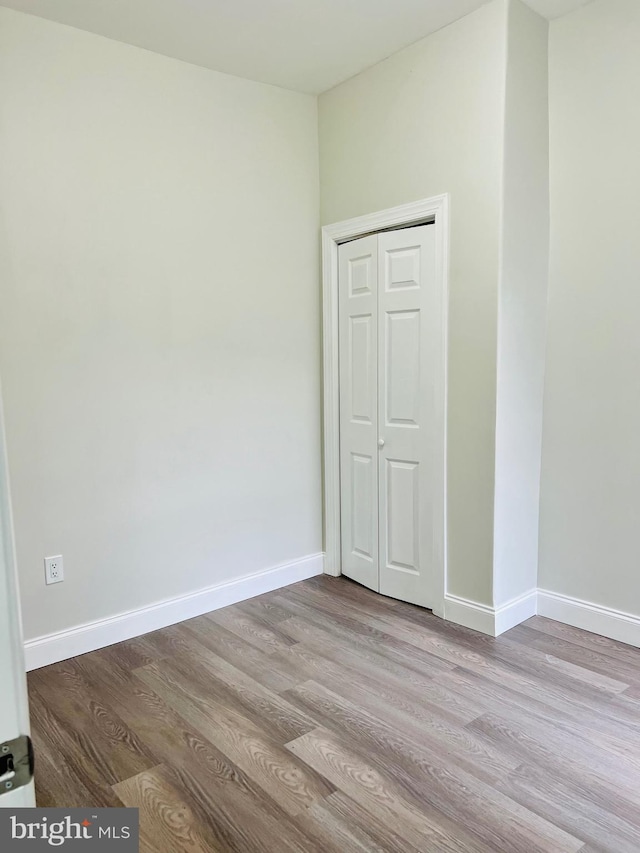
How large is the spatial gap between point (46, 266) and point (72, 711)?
1.82 metres

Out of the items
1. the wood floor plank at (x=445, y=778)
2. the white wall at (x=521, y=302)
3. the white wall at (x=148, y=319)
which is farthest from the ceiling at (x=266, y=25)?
the wood floor plank at (x=445, y=778)

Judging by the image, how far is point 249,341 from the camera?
3.33m

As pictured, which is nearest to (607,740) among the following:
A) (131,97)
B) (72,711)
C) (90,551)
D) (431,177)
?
(72,711)

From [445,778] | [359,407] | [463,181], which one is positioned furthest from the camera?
[359,407]

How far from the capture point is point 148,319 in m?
2.93

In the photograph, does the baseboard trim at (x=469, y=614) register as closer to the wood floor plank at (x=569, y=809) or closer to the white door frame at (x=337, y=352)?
the white door frame at (x=337, y=352)

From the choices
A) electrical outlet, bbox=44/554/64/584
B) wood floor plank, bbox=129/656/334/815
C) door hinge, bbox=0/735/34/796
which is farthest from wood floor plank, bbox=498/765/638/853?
electrical outlet, bbox=44/554/64/584

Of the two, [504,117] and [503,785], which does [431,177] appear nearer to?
[504,117]

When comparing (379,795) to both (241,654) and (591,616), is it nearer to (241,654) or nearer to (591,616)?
(241,654)

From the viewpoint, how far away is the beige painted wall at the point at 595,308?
8.72 ft

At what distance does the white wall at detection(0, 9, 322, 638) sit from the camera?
260 cm

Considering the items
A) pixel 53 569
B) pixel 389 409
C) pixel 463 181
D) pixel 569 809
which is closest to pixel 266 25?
pixel 463 181

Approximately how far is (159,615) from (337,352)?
1.74 m

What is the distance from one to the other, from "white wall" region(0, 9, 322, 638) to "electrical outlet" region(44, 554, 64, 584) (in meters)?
0.03
